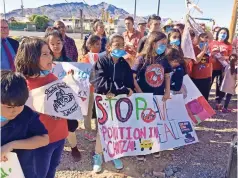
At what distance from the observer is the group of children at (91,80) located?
158 centimetres

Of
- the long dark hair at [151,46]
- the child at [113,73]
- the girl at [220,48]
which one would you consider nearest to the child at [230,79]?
the girl at [220,48]

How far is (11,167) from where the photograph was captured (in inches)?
63.7

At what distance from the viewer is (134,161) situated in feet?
12.1

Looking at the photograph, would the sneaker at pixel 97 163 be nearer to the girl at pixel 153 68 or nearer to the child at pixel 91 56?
the girl at pixel 153 68

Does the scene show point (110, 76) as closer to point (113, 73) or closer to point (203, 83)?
point (113, 73)

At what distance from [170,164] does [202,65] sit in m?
2.31

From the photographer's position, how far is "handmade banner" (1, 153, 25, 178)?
A: 1.60 m

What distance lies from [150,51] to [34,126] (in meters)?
2.16

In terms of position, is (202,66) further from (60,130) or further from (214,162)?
(60,130)

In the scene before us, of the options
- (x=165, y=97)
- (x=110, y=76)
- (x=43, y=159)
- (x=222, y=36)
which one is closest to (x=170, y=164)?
(x=165, y=97)

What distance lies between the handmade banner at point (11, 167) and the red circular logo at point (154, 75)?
2.24 metres

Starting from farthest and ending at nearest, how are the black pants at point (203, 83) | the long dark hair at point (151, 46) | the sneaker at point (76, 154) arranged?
the black pants at point (203, 83) → the sneaker at point (76, 154) → the long dark hair at point (151, 46)

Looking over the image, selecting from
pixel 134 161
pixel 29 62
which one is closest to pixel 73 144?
pixel 134 161

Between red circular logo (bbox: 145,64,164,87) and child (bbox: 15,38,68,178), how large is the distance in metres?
1.53
